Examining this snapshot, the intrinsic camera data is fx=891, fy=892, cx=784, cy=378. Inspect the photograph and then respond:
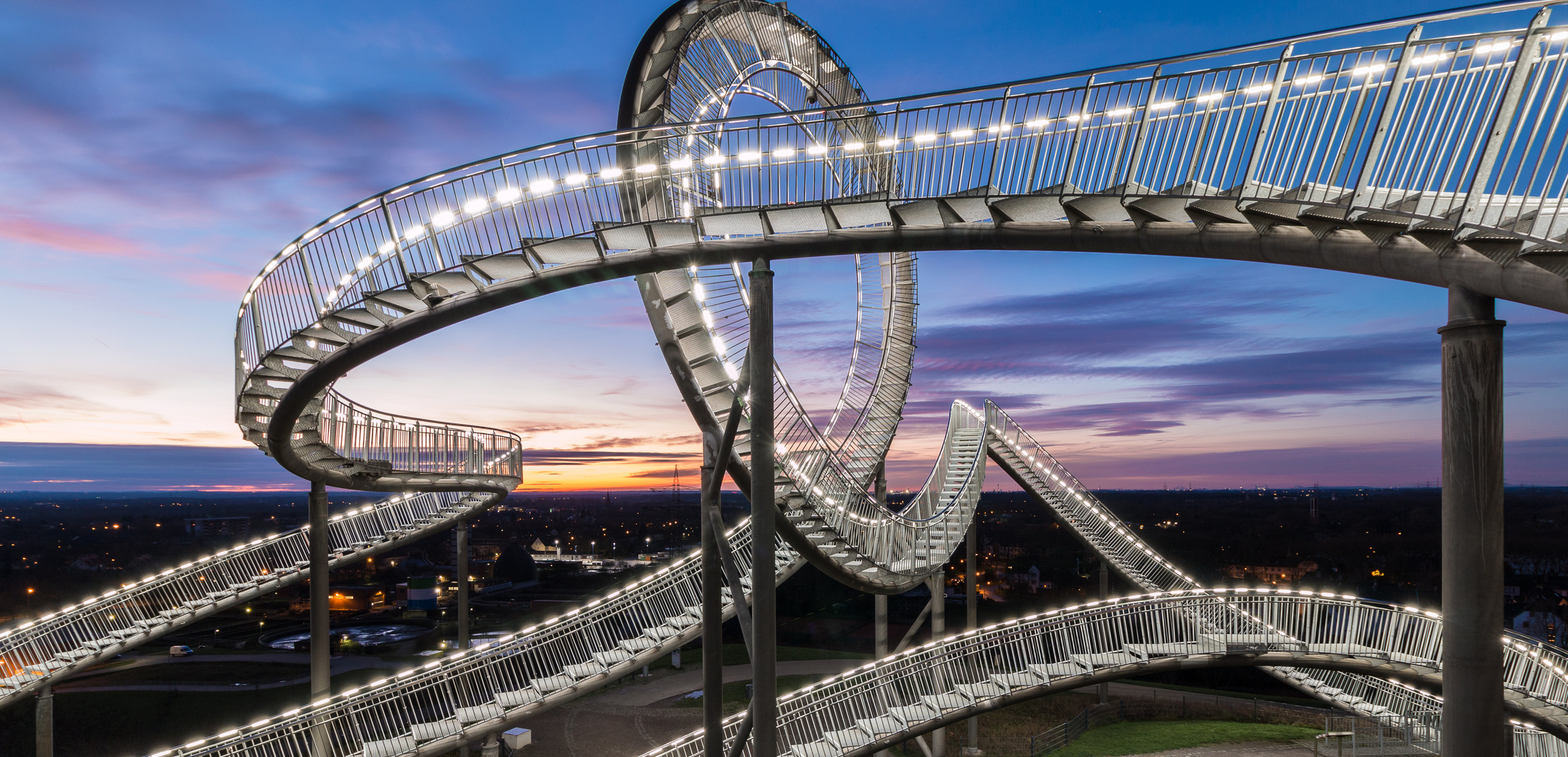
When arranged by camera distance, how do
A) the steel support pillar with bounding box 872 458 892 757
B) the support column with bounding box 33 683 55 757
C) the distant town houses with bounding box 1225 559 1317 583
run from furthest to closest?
the distant town houses with bounding box 1225 559 1317 583 < the steel support pillar with bounding box 872 458 892 757 < the support column with bounding box 33 683 55 757

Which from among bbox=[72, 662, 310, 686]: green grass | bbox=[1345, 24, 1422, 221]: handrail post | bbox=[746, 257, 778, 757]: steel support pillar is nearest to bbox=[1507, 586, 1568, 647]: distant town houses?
bbox=[746, 257, 778, 757]: steel support pillar

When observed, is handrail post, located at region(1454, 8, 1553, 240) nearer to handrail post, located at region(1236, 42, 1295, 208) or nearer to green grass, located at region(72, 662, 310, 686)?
handrail post, located at region(1236, 42, 1295, 208)

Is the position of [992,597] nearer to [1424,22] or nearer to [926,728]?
[926,728]

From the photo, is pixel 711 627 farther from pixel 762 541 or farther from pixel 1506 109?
pixel 1506 109

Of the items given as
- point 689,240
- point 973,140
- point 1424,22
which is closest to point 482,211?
point 689,240

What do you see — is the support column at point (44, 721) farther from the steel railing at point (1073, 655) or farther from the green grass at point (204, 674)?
the green grass at point (204, 674)

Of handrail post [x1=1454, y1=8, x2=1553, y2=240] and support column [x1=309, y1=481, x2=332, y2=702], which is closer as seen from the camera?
handrail post [x1=1454, y1=8, x2=1553, y2=240]
